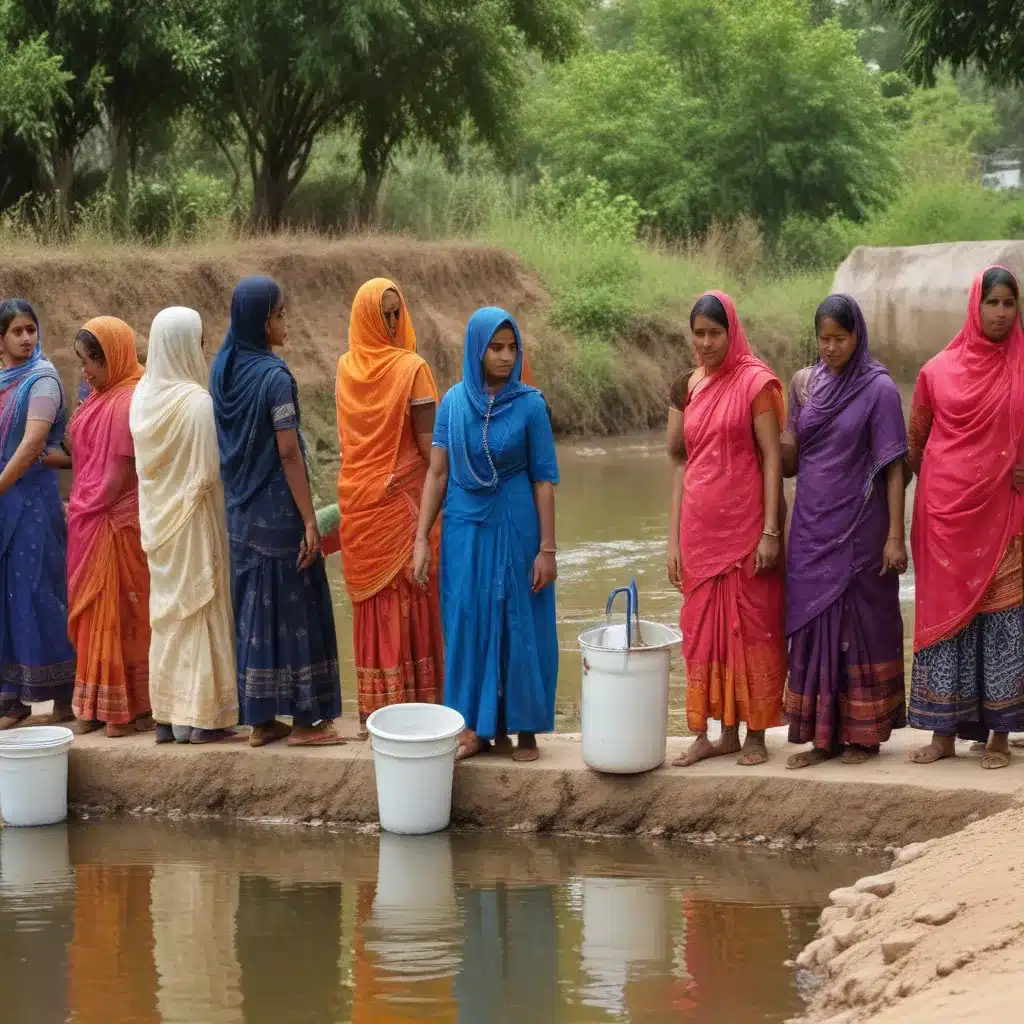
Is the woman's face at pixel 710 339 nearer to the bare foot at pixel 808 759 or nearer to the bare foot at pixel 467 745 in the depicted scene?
the bare foot at pixel 808 759

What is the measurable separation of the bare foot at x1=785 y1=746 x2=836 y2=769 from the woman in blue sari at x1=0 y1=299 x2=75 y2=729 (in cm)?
284

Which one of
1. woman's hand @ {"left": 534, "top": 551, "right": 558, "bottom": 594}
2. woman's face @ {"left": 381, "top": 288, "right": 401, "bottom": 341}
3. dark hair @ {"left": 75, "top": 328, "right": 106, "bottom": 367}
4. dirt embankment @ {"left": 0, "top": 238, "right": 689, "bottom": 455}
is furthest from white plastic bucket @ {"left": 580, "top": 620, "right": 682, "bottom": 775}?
dirt embankment @ {"left": 0, "top": 238, "right": 689, "bottom": 455}

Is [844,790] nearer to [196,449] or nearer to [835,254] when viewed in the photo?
[196,449]

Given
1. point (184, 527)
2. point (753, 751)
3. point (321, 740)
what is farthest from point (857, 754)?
point (184, 527)

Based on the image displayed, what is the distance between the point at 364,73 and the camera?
19812 mm

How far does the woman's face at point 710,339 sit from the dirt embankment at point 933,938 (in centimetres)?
173

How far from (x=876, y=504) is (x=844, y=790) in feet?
3.12

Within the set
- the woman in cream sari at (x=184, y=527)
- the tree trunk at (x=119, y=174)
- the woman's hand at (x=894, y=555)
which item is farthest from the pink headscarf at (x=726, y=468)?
the tree trunk at (x=119, y=174)

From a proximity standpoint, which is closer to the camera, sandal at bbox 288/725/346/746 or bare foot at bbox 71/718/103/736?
sandal at bbox 288/725/346/746

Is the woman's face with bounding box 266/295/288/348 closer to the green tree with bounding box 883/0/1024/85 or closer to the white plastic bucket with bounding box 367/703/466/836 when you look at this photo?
the white plastic bucket with bounding box 367/703/466/836

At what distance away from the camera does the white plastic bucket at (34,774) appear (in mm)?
5660

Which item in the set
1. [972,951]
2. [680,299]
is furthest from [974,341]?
[680,299]

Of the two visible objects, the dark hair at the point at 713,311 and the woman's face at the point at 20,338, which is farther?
the woman's face at the point at 20,338

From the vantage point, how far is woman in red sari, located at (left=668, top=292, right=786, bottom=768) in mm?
5230
